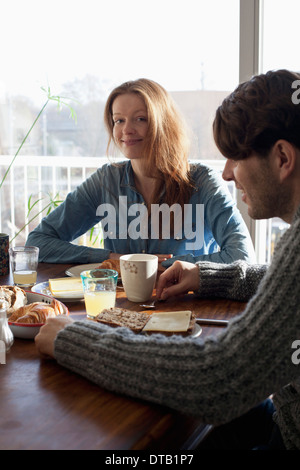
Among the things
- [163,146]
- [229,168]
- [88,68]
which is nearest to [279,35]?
[163,146]

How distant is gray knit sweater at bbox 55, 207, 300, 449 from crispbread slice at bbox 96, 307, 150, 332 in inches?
6.6

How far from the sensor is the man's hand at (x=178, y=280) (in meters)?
1.46

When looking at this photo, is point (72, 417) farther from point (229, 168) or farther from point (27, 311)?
point (229, 168)

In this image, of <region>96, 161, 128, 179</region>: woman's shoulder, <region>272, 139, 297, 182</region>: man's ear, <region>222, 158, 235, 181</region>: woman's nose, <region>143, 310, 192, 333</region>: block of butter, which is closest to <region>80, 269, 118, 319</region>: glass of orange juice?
<region>143, 310, 192, 333</region>: block of butter

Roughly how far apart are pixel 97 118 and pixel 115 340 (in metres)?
3.66

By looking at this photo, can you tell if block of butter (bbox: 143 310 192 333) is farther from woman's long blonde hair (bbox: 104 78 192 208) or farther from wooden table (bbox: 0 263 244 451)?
woman's long blonde hair (bbox: 104 78 192 208)

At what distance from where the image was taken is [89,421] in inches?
31.5

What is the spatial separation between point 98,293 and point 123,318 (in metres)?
0.14

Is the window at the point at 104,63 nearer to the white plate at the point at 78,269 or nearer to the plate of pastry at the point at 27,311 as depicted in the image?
the white plate at the point at 78,269

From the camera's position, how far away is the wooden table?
0.75 metres

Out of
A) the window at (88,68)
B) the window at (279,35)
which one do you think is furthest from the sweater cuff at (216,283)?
the window at (88,68)

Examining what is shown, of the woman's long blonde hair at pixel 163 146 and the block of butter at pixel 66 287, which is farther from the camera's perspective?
the woman's long blonde hair at pixel 163 146

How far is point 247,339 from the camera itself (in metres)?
0.86

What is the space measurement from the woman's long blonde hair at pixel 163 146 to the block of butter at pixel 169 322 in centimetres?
102
